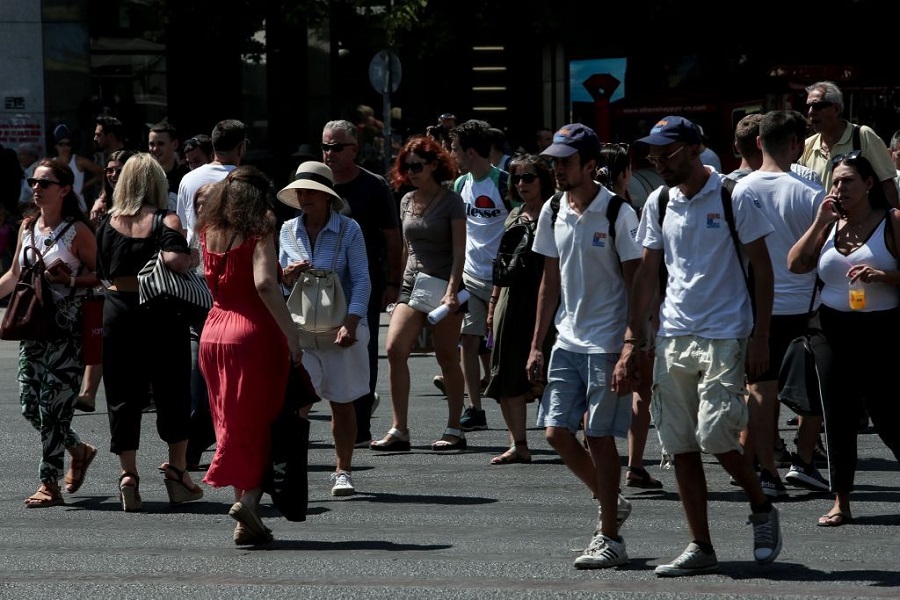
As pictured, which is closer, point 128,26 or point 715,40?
point 128,26

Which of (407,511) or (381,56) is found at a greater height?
(381,56)

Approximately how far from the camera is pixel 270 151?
95.7 ft

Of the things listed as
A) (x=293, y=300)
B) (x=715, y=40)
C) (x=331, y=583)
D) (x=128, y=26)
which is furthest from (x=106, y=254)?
(x=715, y=40)

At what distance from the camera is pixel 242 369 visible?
727 centimetres

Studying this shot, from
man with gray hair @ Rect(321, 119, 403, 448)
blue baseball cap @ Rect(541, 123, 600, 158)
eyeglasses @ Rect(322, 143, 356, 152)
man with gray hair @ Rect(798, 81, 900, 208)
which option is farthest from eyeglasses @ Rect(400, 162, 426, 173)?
blue baseball cap @ Rect(541, 123, 600, 158)

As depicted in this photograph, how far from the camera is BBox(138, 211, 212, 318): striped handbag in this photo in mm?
8188

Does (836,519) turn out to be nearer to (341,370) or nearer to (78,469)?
(341,370)

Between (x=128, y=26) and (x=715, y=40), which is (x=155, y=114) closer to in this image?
(x=128, y=26)

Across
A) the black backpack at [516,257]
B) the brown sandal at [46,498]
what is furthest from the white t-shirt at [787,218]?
the brown sandal at [46,498]

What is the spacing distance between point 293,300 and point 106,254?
1006mm

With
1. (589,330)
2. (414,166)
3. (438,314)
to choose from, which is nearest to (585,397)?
(589,330)

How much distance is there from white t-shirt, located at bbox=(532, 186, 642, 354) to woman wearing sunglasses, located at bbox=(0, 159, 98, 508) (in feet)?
9.62

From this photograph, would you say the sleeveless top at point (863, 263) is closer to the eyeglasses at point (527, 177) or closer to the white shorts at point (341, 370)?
the eyeglasses at point (527, 177)

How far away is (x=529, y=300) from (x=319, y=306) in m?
1.51
